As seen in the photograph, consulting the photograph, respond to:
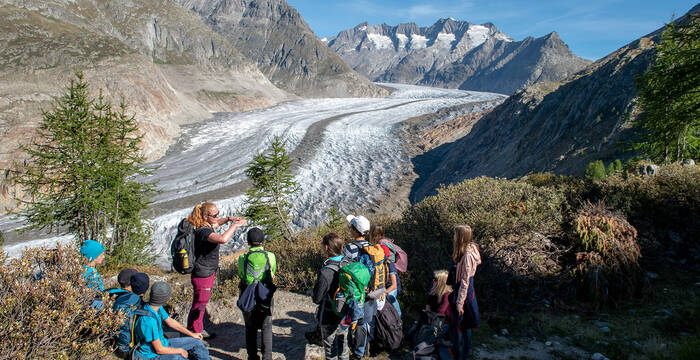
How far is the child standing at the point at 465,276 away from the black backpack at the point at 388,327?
0.89 metres

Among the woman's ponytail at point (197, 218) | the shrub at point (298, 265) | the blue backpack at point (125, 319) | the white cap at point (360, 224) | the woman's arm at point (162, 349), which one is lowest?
the shrub at point (298, 265)

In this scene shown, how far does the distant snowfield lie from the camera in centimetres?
2752

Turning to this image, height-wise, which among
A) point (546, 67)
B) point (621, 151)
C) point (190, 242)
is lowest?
point (190, 242)

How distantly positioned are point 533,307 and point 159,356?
20.5 ft

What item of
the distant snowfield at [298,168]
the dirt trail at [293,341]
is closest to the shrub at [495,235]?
the dirt trail at [293,341]

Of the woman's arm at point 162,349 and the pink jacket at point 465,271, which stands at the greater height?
the pink jacket at point 465,271

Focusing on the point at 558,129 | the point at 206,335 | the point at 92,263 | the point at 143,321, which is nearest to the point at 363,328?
the point at 143,321

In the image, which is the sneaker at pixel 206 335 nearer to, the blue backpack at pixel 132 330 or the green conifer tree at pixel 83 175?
the blue backpack at pixel 132 330

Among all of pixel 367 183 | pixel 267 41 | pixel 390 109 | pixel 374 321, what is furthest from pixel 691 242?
pixel 267 41

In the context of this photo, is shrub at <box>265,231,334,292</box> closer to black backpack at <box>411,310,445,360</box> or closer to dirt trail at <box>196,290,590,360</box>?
dirt trail at <box>196,290,590,360</box>

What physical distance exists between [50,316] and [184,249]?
1.71 m

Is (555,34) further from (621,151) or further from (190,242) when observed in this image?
(190,242)

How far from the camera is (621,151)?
19016mm

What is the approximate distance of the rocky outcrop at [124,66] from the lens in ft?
110
